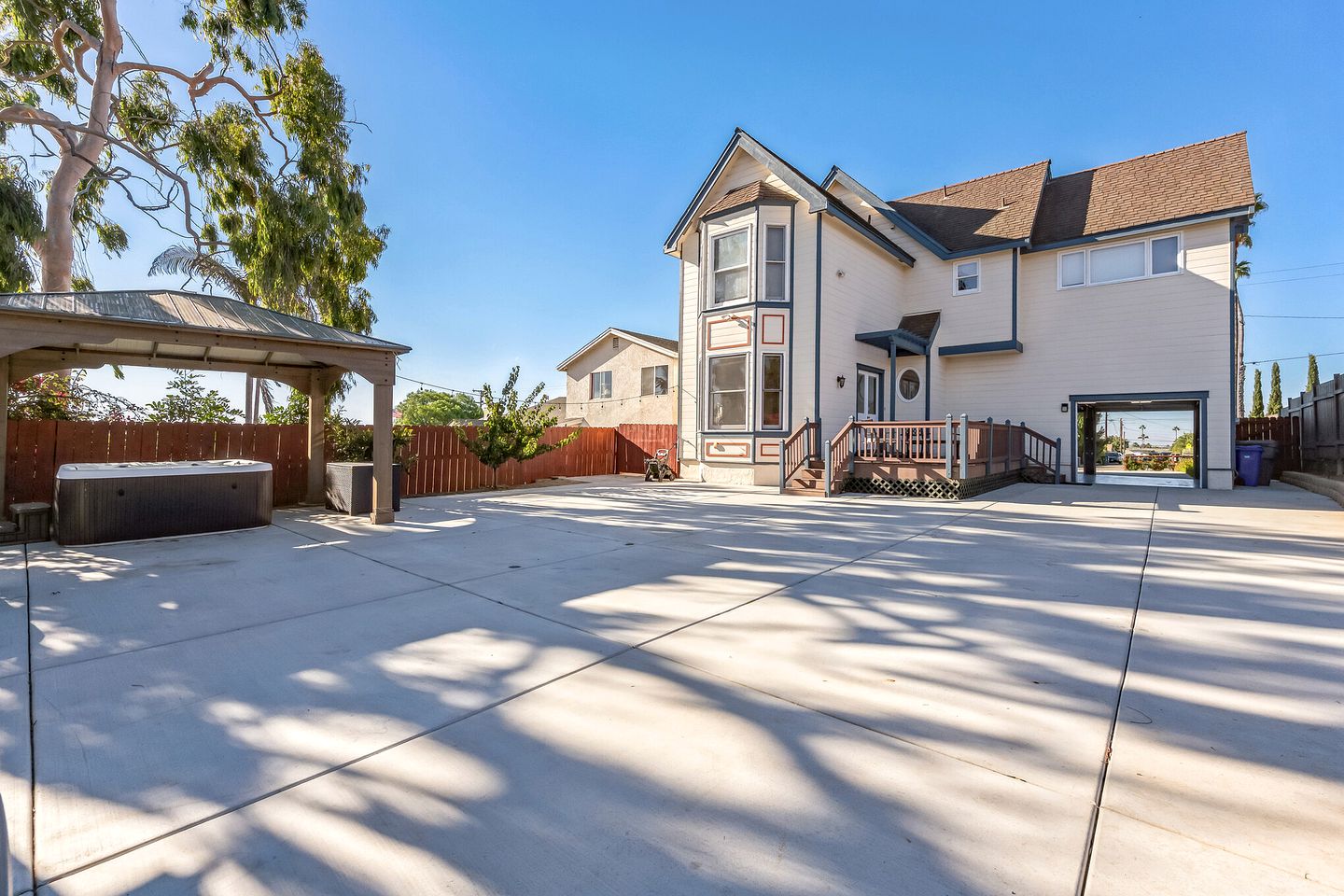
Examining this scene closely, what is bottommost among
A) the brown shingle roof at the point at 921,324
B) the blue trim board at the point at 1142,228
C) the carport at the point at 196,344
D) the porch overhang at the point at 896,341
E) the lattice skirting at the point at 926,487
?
the lattice skirting at the point at 926,487

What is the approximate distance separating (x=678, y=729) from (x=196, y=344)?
297 inches

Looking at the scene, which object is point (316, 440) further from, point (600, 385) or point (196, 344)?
point (600, 385)

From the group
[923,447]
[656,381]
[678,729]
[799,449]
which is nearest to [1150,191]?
[923,447]

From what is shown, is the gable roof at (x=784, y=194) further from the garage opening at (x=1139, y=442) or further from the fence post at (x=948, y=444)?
the garage opening at (x=1139, y=442)

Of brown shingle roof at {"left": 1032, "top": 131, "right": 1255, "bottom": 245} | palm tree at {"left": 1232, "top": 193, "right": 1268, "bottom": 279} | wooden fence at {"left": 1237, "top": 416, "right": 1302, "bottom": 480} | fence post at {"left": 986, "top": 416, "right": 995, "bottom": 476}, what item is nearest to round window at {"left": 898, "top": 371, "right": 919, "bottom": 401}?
fence post at {"left": 986, "top": 416, "right": 995, "bottom": 476}

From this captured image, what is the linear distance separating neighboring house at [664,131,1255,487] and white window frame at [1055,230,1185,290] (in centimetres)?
4

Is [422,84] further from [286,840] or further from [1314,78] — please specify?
[1314,78]

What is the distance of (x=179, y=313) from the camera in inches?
269

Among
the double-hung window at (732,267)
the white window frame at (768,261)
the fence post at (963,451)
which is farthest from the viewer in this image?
the double-hung window at (732,267)

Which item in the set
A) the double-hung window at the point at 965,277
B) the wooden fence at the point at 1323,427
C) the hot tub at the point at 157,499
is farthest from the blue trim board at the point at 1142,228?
the hot tub at the point at 157,499

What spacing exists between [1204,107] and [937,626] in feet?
60.9

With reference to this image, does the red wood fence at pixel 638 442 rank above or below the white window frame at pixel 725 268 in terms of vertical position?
below

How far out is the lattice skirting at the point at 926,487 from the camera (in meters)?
10.3

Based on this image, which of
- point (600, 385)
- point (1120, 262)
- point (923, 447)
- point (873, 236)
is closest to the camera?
point (923, 447)
